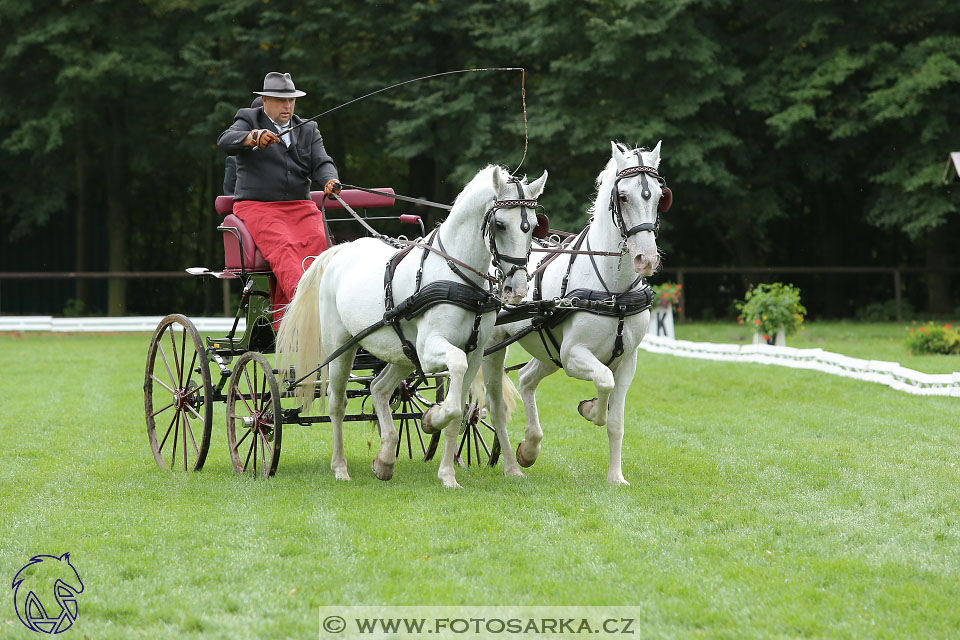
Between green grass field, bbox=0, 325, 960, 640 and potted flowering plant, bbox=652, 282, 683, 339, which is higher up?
potted flowering plant, bbox=652, 282, 683, 339

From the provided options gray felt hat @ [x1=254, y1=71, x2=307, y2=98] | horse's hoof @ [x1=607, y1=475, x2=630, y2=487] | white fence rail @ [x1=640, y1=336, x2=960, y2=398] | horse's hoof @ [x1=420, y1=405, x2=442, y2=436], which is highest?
gray felt hat @ [x1=254, y1=71, x2=307, y2=98]

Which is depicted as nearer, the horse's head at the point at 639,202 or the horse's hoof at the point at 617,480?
the horse's head at the point at 639,202

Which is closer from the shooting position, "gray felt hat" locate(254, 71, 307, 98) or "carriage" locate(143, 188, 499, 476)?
"carriage" locate(143, 188, 499, 476)

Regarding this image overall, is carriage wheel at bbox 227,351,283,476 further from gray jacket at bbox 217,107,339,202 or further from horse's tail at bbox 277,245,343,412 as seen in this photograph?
gray jacket at bbox 217,107,339,202

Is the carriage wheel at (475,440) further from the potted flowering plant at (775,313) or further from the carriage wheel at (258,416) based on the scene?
the potted flowering plant at (775,313)

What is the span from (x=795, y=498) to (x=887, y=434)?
3.07m

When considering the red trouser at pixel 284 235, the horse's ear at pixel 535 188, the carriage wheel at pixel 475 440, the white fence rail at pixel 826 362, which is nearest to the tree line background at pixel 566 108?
the white fence rail at pixel 826 362

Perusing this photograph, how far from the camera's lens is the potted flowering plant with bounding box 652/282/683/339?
20.6 meters

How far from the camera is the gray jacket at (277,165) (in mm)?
8570

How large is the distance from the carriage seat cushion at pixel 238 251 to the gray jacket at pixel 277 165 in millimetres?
234

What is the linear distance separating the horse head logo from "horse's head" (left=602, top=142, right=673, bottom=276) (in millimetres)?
3566

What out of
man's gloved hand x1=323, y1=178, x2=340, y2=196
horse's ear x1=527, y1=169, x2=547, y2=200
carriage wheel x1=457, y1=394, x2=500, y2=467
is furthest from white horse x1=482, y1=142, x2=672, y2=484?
man's gloved hand x1=323, y1=178, x2=340, y2=196

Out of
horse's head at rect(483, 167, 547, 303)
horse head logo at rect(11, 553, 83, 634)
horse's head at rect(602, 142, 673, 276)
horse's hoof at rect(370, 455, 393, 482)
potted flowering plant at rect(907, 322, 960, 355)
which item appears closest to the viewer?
horse head logo at rect(11, 553, 83, 634)

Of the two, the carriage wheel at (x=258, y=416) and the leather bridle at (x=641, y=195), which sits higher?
the leather bridle at (x=641, y=195)
